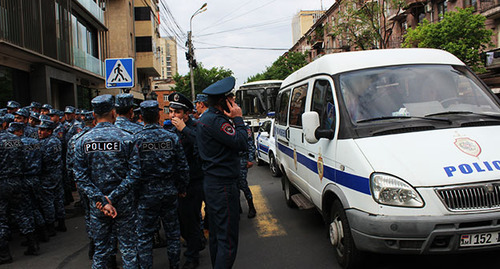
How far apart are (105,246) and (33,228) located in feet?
7.57

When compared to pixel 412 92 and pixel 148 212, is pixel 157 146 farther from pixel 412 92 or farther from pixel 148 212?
pixel 412 92

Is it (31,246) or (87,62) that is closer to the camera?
(31,246)

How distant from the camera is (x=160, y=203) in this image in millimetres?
3770

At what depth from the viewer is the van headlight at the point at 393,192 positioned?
9.52 feet

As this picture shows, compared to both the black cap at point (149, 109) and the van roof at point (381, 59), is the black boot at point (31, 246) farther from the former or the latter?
the van roof at point (381, 59)

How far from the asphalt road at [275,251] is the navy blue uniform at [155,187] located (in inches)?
28.5

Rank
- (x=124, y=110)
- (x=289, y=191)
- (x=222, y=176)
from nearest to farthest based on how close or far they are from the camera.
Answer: (x=222, y=176)
(x=124, y=110)
(x=289, y=191)

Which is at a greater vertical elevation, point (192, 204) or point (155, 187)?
point (155, 187)

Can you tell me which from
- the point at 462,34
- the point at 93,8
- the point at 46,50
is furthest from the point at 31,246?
the point at 462,34

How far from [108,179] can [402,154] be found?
277 cm

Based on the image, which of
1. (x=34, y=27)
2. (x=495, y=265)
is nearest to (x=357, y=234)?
(x=495, y=265)

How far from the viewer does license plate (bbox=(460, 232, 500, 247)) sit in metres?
2.85

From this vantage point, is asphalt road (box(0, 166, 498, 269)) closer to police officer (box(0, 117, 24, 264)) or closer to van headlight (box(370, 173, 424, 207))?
police officer (box(0, 117, 24, 264))

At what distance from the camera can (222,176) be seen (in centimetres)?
324
